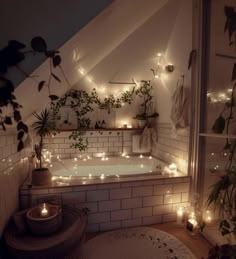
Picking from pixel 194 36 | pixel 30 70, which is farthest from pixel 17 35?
pixel 194 36

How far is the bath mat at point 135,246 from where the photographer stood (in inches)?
68.8

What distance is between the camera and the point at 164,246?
73.6 inches

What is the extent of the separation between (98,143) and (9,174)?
5.65ft

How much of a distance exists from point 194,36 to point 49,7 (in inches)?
66.3

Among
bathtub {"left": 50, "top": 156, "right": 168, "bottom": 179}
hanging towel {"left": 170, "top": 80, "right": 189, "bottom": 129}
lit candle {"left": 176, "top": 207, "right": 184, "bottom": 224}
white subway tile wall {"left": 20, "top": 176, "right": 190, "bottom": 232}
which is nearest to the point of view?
white subway tile wall {"left": 20, "top": 176, "right": 190, "bottom": 232}

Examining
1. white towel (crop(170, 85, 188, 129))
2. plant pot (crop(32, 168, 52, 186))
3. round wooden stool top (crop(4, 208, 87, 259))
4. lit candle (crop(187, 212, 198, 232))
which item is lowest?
lit candle (crop(187, 212, 198, 232))

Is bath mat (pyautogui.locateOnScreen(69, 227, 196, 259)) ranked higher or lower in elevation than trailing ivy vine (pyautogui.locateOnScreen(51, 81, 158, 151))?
lower

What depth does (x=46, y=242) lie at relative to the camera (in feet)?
4.74

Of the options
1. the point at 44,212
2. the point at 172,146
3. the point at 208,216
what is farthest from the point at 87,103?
the point at 208,216

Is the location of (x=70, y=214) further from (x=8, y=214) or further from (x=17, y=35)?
(x=17, y=35)

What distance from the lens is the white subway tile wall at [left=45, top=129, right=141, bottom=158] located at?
3.19m

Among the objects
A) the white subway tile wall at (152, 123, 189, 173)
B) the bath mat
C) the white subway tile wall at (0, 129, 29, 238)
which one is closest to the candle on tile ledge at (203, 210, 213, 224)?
the bath mat

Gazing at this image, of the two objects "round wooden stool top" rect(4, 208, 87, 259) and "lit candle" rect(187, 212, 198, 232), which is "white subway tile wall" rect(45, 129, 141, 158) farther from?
"round wooden stool top" rect(4, 208, 87, 259)

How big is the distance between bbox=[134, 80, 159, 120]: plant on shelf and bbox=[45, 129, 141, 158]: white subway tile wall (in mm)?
290
